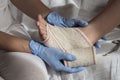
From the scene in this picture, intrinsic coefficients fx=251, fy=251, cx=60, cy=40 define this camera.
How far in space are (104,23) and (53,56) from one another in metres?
0.32

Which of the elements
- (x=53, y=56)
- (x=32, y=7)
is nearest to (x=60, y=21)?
(x=32, y=7)

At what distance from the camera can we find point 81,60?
105 cm

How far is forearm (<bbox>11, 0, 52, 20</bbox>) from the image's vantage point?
133cm

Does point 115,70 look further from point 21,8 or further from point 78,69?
point 21,8

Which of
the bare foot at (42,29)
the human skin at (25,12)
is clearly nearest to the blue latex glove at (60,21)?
the human skin at (25,12)

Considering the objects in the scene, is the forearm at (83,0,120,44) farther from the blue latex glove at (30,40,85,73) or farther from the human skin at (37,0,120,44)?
the blue latex glove at (30,40,85,73)

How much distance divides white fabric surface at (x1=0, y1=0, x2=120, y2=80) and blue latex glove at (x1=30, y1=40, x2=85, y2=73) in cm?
3

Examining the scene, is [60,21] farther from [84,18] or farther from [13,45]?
[13,45]

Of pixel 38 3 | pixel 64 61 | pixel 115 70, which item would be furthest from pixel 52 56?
pixel 38 3

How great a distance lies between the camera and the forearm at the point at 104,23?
3.92 feet

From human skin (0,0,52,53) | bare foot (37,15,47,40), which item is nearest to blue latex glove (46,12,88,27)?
human skin (0,0,52,53)

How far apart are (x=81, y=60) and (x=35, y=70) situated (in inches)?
8.1

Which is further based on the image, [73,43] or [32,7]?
[32,7]

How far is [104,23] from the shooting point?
3.92 ft
